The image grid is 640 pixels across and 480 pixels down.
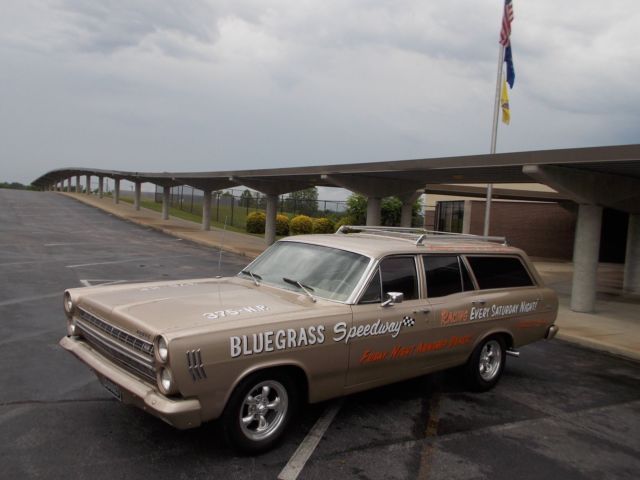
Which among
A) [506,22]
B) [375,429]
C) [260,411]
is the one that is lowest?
[375,429]

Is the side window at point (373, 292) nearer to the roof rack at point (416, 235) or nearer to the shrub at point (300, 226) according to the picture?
the roof rack at point (416, 235)

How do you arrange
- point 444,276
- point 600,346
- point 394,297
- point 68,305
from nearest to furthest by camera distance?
point 394,297 → point 68,305 → point 444,276 → point 600,346

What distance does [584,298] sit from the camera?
12.5 m

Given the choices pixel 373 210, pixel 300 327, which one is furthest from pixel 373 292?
pixel 373 210

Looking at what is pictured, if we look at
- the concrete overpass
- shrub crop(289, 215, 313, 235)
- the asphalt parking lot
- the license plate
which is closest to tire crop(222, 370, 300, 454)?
the asphalt parking lot

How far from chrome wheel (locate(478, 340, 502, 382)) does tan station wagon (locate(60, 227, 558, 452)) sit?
18mm

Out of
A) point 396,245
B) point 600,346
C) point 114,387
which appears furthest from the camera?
point 600,346

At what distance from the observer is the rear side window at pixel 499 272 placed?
20.6ft

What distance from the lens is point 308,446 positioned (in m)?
4.49

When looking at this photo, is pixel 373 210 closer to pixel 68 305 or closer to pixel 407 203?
pixel 407 203

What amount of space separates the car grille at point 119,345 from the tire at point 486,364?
12.0ft

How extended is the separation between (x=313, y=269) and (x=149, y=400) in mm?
2103

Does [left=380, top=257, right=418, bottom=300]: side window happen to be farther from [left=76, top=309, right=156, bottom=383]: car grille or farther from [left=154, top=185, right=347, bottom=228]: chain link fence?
[left=154, top=185, right=347, bottom=228]: chain link fence

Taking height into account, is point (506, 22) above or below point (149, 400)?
A: above
